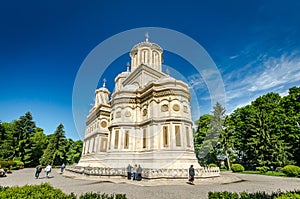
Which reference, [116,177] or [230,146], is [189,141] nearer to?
[116,177]

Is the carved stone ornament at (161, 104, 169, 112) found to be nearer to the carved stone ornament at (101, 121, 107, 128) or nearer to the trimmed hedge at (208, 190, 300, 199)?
the carved stone ornament at (101, 121, 107, 128)

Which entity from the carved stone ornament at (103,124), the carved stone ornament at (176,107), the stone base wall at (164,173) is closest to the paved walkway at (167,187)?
the stone base wall at (164,173)

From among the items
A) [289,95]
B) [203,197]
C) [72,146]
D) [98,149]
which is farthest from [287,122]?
[72,146]

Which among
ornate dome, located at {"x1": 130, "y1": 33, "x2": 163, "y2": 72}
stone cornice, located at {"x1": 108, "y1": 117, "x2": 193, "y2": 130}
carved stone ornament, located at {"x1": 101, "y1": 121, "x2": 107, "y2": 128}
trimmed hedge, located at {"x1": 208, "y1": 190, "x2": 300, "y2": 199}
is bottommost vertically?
trimmed hedge, located at {"x1": 208, "y1": 190, "x2": 300, "y2": 199}

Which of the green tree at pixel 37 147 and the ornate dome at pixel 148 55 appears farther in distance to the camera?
the green tree at pixel 37 147

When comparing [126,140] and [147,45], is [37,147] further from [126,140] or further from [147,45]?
[147,45]

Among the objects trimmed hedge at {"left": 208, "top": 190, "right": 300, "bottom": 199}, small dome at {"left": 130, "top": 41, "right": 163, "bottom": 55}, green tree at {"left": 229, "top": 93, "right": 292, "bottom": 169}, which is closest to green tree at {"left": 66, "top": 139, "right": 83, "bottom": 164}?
small dome at {"left": 130, "top": 41, "right": 163, "bottom": 55}

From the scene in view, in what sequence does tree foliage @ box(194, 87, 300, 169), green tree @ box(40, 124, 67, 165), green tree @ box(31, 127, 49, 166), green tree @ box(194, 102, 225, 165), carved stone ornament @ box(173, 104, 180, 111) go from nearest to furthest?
carved stone ornament @ box(173, 104, 180, 111) → tree foliage @ box(194, 87, 300, 169) → green tree @ box(194, 102, 225, 165) → green tree @ box(40, 124, 67, 165) → green tree @ box(31, 127, 49, 166)

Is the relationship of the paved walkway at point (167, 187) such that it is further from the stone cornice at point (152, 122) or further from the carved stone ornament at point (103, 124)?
the carved stone ornament at point (103, 124)

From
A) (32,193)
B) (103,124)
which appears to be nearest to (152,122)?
(103,124)

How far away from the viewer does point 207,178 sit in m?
15.5

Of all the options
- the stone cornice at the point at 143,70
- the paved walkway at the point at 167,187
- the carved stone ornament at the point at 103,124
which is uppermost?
the stone cornice at the point at 143,70

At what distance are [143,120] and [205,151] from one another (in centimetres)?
1740

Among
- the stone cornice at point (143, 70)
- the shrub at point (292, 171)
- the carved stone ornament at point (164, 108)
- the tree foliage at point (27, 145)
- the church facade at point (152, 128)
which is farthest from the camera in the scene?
the tree foliage at point (27, 145)
